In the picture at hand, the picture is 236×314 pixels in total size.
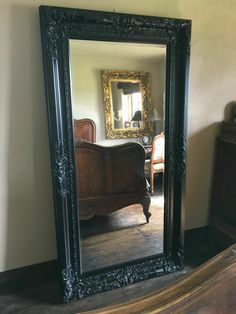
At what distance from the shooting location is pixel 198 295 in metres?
0.63

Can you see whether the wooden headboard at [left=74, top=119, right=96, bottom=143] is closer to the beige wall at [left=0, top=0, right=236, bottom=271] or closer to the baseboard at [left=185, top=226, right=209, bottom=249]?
the beige wall at [left=0, top=0, right=236, bottom=271]

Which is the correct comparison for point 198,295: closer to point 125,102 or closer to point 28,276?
point 125,102

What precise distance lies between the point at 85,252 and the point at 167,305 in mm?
1327

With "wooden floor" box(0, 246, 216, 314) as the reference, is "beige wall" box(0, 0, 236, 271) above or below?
above

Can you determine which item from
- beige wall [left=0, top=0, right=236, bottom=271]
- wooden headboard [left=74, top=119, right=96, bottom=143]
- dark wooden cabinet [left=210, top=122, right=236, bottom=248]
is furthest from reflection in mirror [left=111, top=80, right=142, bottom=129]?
dark wooden cabinet [left=210, top=122, right=236, bottom=248]

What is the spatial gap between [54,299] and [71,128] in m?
1.15

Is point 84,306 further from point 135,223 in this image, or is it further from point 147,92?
point 147,92

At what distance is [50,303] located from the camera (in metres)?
1.74

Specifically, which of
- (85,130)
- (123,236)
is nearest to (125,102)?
(85,130)

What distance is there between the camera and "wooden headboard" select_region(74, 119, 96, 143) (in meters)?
1.63

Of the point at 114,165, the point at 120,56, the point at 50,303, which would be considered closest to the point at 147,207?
the point at 114,165

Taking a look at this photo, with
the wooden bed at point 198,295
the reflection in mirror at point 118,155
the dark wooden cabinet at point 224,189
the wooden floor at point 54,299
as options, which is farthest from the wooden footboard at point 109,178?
the wooden bed at point 198,295

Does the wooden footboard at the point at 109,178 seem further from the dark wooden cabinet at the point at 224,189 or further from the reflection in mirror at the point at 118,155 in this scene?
the dark wooden cabinet at the point at 224,189

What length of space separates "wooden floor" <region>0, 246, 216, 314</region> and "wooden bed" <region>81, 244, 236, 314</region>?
124cm
